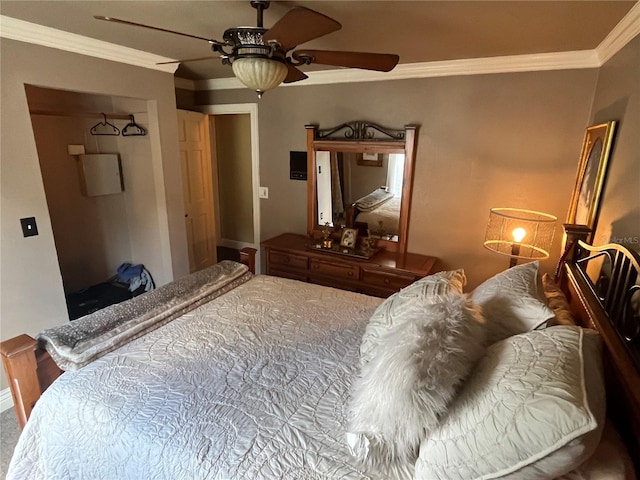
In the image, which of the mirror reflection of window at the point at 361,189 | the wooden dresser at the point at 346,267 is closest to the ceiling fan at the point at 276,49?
the mirror reflection of window at the point at 361,189

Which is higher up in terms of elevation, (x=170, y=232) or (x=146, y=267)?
(x=170, y=232)

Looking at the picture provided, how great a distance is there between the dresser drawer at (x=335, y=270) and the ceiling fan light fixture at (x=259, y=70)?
1.77 m

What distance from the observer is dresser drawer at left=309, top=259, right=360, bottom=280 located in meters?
3.04

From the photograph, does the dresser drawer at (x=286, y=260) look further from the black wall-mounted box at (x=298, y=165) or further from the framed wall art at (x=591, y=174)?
the framed wall art at (x=591, y=174)

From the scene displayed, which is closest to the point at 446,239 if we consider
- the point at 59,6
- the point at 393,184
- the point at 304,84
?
the point at 393,184

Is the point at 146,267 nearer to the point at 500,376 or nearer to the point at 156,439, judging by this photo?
the point at 156,439

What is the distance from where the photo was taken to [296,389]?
1428 millimetres

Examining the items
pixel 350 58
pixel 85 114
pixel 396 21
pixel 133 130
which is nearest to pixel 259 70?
pixel 350 58

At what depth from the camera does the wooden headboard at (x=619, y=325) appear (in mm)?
939

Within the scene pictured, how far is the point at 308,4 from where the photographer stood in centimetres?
169

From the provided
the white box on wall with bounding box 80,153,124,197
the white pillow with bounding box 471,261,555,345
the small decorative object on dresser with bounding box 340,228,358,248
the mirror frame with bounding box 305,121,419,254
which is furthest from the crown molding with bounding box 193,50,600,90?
the white box on wall with bounding box 80,153,124,197

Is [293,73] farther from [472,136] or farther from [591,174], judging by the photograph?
[591,174]

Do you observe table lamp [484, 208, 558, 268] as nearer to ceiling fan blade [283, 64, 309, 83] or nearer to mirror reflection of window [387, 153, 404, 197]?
mirror reflection of window [387, 153, 404, 197]

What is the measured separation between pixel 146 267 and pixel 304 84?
251 centimetres
